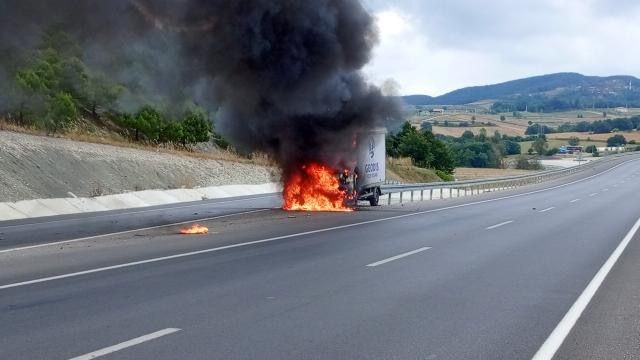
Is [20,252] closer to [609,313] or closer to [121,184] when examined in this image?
[609,313]

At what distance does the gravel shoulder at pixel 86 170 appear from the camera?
28484mm

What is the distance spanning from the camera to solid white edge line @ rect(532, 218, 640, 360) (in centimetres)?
691

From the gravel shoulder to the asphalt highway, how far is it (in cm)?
947

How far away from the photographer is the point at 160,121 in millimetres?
52250

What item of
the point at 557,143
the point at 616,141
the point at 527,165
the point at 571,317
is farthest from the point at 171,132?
the point at 616,141

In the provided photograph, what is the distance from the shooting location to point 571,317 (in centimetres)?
849

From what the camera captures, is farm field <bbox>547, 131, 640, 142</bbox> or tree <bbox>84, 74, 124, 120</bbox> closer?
tree <bbox>84, 74, 124, 120</bbox>

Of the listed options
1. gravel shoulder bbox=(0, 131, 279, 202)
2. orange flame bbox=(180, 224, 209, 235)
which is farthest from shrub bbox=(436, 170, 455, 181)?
orange flame bbox=(180, 224, 209, 235)

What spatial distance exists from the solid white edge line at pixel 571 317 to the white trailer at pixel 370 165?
1402 cm

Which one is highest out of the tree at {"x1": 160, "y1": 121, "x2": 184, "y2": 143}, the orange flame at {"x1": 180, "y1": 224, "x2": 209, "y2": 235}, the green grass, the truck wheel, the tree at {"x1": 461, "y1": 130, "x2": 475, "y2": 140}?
the tree at {"x1": 160, "y1": 121, "x2": 184, "y2": 143}

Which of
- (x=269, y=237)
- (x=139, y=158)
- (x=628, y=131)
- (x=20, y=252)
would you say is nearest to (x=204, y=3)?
(x=269, y=237)

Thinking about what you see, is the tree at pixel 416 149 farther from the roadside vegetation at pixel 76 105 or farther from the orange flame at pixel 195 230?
the orange flame at pixel 195 230

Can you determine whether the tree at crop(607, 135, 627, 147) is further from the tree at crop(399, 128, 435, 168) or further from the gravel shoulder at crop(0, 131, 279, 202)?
the gravel shoulder at crop(0, 131, 279, 202)

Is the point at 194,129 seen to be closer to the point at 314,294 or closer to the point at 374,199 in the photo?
the point at 374,199
